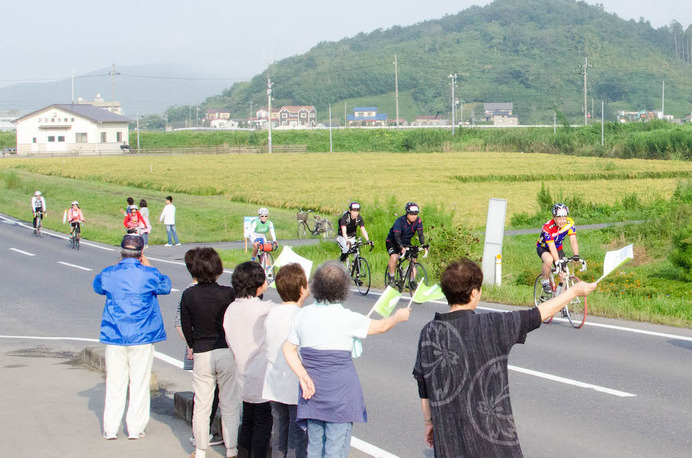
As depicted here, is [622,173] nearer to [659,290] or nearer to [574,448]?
[659,290]

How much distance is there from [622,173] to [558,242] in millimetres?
49791

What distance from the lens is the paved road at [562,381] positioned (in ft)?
23.6

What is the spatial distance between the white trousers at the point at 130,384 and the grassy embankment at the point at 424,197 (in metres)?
8.82

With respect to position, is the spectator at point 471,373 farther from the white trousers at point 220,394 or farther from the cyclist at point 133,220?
the cyclist at point 133,220

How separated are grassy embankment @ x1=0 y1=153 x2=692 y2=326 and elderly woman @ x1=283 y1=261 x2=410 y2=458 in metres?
9.19

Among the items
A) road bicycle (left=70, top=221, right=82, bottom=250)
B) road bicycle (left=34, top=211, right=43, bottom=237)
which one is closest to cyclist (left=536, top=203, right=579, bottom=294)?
road bicycle (left=70, top=221, right=82, bottom=250)

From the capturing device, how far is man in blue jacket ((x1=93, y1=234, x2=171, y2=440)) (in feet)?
22.4

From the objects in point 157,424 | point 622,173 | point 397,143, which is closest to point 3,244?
point 157,424

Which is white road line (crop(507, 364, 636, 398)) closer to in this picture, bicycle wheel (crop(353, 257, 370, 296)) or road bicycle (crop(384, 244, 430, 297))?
road bicycle (crop(384, 244, 430, 297))

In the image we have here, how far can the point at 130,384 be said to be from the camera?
23.1ft

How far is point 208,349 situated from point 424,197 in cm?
4012

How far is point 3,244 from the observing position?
97.1 feet

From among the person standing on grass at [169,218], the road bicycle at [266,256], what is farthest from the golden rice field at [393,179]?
the road bicycle at [266,256]

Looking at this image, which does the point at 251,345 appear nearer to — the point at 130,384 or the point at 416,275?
the point at 130,384
